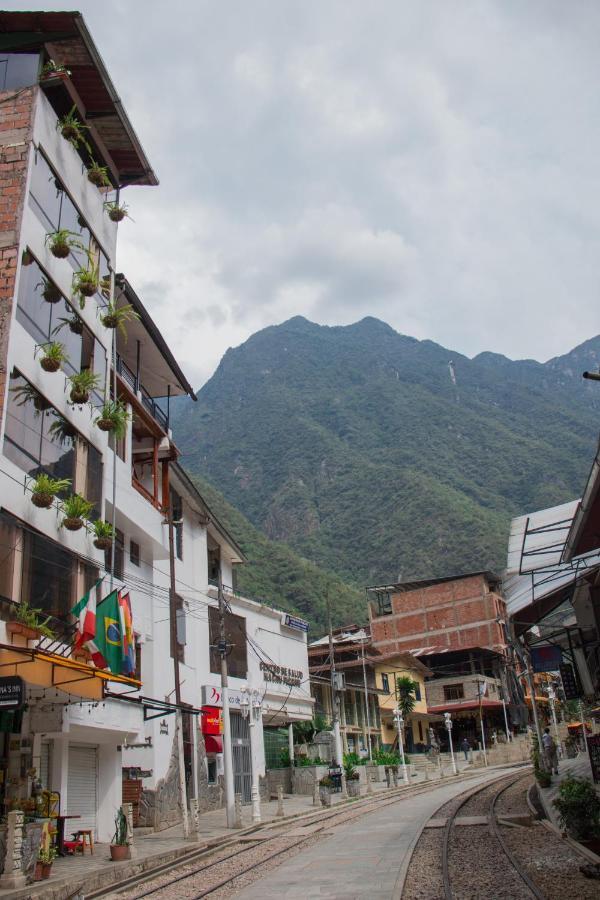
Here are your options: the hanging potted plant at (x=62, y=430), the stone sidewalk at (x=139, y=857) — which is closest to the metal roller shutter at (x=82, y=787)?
the stone sidewalk at (x=139, y=857)

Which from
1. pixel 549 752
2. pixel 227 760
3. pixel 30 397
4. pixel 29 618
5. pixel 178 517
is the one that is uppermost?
pixel 178 517

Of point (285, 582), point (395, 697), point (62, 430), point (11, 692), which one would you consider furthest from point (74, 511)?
point (285, 582)

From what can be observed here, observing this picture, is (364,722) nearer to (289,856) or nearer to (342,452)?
(289,856)

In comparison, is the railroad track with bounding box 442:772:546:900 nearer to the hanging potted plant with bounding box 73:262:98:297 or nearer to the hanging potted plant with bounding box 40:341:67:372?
the hanging potted plant with bounding box 40:341:67:372

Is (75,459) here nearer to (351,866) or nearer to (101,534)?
(101,534)

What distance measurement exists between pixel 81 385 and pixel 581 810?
14.5 m

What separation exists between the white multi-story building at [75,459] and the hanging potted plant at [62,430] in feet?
0.22

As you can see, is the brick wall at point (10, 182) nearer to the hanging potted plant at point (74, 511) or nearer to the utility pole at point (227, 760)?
the hanging potted plant at point (74, 511)

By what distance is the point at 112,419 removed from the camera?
20.7 metres

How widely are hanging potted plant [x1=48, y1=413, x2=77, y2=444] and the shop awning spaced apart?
18.0 ft

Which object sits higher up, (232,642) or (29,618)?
(232,642)

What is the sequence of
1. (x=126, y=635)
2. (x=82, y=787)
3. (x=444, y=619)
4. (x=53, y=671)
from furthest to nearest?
(x=444, y=619) < (x=82, y=787) < (x=126, y=635) < (x=53, y=671)

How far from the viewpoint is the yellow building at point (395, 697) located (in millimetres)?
60062

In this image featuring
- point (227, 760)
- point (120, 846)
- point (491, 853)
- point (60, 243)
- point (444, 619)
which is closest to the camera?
point (491, 853)
